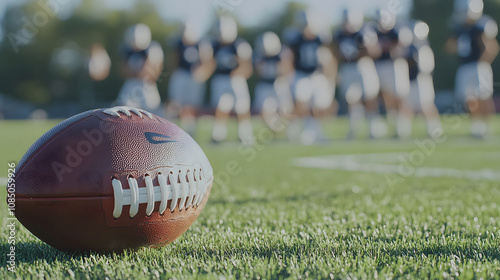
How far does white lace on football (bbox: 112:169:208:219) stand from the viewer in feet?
5.35

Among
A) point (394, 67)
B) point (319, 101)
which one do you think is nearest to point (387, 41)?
point (394, 67)

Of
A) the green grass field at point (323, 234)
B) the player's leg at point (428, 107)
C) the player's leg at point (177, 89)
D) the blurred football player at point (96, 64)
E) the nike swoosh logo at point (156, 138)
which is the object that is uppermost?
the blurred football player at point (96, 64)

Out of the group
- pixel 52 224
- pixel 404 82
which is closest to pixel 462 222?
pixel 52 224

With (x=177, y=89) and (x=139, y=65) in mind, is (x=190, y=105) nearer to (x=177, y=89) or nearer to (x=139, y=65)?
(x=177, y=89)

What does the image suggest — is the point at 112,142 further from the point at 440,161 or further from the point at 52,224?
the point at 440,161

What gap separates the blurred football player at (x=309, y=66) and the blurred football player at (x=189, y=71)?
1540 millimetres

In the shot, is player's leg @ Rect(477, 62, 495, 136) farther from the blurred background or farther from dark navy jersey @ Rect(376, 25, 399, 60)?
the blurred background

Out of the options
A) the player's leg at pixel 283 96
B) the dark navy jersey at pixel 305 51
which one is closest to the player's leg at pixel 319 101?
the dark navy jersey at pixel 305 51

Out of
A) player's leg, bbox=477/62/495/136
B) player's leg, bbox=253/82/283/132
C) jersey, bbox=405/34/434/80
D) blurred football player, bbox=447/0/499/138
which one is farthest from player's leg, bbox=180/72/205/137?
player's leg, bbox=477/62/495/136

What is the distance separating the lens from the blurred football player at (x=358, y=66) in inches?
341

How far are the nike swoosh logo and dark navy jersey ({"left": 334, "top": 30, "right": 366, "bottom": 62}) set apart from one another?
288 inches

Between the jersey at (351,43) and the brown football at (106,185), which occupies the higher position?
the jersey at (351,43)

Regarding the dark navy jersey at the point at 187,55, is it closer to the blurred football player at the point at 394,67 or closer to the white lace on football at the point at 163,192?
the blurred football player at the point at 394,67

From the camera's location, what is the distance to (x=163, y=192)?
1.67 m
